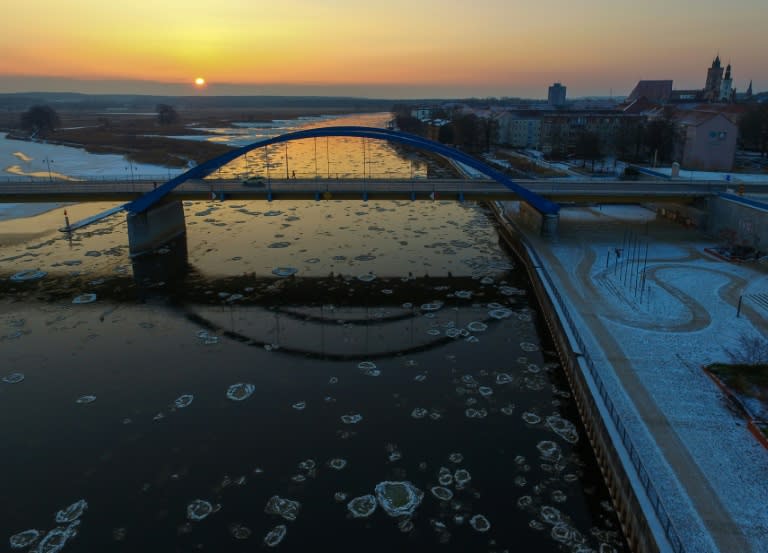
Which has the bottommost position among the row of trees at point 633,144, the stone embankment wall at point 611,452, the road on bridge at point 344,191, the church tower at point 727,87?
the stone embankment wall at point 611,452

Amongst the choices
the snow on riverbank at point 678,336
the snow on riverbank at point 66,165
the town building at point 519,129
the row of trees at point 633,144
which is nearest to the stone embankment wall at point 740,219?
the snow on riverbank at point 678,336

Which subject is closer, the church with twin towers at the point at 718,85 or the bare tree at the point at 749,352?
the bare tree at the point at 749,352

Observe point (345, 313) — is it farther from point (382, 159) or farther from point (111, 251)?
point (382, 159)

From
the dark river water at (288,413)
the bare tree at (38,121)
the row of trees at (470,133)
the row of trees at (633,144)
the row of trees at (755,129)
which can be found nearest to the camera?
the dark river water at (288,413)

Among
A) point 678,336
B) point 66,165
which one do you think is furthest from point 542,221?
point 66,165

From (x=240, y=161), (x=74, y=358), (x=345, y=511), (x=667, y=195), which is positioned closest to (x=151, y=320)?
(x=74, y=358)

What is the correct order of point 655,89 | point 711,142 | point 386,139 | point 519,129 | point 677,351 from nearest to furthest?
1. point 677,351
2. point 386,139
3. point 711,142
4. point 519,129
5. point 655,89

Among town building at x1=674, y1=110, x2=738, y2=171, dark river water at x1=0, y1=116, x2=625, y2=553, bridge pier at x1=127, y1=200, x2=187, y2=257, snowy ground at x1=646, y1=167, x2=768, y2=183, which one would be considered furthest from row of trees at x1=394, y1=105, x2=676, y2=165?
bridge pier at x1=127, y1=200, x2=187, y2=257

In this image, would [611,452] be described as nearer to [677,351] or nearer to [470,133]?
[677,351]

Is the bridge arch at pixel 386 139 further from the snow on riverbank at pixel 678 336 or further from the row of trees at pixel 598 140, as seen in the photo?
the row of trees at pixel 598 140
